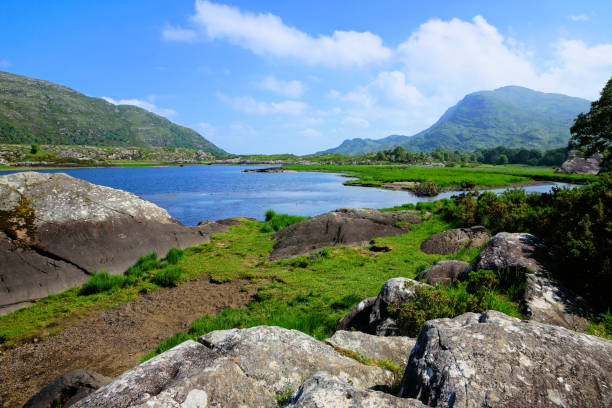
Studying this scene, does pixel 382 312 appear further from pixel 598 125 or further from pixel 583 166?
pixel 583 166

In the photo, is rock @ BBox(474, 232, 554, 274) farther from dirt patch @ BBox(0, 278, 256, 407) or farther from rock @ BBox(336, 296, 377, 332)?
dirt patch @ BBox(0, 278, 256, 407)

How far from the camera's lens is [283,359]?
4.67 meters

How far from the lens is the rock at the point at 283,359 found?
14.2ft

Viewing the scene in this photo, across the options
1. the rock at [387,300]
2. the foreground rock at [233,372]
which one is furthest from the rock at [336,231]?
the foreground rock at [233,372]

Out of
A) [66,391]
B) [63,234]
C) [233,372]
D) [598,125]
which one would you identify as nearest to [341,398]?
[233,372]

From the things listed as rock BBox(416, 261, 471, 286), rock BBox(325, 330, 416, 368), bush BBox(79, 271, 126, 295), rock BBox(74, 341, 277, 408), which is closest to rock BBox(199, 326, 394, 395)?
rock BBox(74, 341, 277, 408)

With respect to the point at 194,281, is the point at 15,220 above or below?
above

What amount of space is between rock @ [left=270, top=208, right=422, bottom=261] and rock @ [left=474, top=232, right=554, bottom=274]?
37.9 feet

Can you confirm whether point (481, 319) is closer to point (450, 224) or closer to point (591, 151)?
point (450, 224)

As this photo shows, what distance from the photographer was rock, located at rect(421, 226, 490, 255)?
16359 millimetres

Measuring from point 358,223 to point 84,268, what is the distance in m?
17.5

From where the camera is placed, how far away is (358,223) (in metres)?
22.8

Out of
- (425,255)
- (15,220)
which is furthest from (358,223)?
(15,220)

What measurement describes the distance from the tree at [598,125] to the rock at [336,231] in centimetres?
2089
